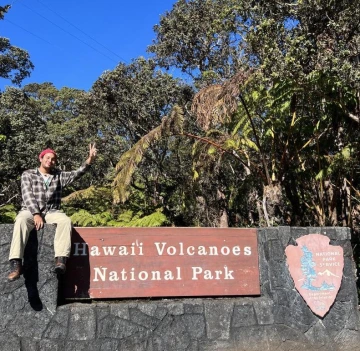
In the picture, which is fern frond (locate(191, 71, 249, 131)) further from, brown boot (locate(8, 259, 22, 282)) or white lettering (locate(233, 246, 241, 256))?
brown boot (locate(8, 259, 22, 282))

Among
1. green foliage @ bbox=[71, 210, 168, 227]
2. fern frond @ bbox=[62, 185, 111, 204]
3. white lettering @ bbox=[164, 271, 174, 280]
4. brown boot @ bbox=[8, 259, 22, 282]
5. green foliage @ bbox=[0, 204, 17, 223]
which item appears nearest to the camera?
brown boot @ bbox=[8, 259, 22, 282]

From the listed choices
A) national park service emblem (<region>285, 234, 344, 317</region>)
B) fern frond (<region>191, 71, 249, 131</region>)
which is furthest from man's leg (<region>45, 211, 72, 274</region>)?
fern frond (<region>191, 71, 249, 131</region>)

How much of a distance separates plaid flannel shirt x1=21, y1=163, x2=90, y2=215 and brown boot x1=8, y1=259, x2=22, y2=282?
0.57 meters

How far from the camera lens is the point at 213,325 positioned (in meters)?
5.45

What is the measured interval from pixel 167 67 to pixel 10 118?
6097mm

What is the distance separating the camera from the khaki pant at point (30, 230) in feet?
15.6

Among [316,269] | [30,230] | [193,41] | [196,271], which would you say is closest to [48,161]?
[30,230]

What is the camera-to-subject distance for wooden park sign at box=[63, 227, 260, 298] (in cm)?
531

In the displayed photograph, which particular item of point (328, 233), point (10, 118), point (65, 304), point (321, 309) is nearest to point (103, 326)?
point (65, 304)

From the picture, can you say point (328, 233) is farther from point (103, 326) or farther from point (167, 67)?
point (167, 67)

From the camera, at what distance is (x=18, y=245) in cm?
475

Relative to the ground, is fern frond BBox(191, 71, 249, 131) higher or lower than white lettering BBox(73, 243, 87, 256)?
higher

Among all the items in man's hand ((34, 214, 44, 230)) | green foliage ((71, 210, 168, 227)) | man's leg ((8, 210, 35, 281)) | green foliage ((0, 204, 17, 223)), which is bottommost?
man's leg ((8, 210, 35, 281))

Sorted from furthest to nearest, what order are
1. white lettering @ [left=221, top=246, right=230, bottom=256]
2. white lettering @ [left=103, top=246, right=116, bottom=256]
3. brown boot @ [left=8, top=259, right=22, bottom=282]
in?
1. white lettering @ [left=221, top=246, right=230, bottom=256]
2. white lettering @ [left=103, top=246, right=116, bottom=256]
3. brown boot @ [left=8, top=259, right=22, bottom=282]
